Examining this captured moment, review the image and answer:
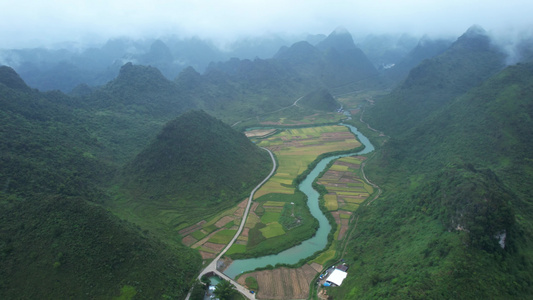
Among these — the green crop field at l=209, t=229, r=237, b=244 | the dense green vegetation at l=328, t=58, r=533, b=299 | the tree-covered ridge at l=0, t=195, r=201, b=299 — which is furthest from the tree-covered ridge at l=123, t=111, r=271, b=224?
the dense green vegetation at l=328, t=58, r=533, b=299

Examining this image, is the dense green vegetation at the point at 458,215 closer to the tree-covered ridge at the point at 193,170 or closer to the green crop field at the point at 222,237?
the green crop field at the point at 222,237

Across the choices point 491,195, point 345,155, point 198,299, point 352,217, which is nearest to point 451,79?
point 345,155

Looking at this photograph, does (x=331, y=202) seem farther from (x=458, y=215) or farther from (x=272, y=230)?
(x=458, y=215)

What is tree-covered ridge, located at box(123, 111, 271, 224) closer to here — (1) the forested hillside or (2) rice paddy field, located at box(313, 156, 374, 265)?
(1) the forested hillside

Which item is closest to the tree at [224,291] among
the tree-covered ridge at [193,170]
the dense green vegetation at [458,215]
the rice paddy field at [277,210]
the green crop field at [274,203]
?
the rice paddy field at [277,210]

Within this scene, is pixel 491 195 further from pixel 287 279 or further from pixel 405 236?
pixel 287 279

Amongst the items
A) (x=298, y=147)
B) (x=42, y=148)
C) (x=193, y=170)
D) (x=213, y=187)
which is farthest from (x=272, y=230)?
(x=42, y=148)

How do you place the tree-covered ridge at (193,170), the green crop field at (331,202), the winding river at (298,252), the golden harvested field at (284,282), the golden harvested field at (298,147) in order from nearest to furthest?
the golden harvested field at (284,282), the winding river at (298,252), the green crop field at (331,202), the tree-covered ridge at (193,170), the golden harvested field at (298,147)
